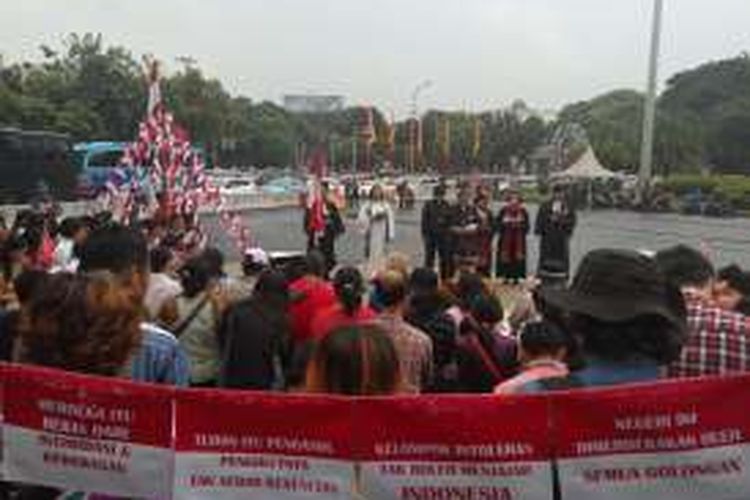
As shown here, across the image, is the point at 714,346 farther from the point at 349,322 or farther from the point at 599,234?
the point at 599,234

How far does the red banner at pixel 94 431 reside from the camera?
4.59 metres

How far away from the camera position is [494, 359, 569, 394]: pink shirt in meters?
5.19

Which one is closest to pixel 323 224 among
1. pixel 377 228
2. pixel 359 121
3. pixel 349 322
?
pixel 377 228

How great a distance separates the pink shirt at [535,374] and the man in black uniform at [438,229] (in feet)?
54.5

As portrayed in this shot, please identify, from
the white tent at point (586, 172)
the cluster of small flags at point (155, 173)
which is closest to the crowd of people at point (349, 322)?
the cluster of small flags at point (155, 173)

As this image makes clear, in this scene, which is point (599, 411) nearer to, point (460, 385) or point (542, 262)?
point (460, 385)

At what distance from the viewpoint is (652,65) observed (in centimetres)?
5503

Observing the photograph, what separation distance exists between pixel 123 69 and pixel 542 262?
6759 cm

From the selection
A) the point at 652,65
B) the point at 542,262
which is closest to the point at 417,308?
the point at 542,262

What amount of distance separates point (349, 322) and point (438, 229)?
16.9 meters

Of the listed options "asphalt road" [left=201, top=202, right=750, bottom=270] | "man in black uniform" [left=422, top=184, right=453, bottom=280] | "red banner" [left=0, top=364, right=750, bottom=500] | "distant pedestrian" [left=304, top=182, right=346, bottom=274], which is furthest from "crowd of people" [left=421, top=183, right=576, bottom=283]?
"red banner" [left=0, top=364, right=750, bottom=500]

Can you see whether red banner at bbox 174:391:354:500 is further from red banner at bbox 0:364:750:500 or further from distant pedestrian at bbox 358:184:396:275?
distant pedestrian at bbox 358:184:396:275

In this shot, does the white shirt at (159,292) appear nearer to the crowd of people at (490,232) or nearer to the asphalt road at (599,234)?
the crowd of people at (490,232)

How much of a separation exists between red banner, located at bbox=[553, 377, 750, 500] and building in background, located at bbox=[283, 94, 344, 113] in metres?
163
